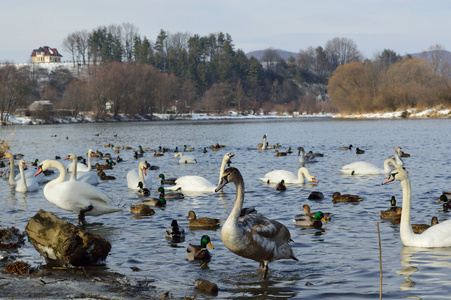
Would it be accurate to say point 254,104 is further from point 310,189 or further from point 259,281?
point 259,281

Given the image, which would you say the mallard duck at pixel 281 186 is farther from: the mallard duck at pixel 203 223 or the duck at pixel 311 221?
the mallard duck at pixel 203 223

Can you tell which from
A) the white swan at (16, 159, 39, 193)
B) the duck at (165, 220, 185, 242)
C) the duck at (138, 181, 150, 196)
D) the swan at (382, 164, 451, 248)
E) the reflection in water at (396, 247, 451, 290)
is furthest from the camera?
the white swan at (16, 159, 39, 193)

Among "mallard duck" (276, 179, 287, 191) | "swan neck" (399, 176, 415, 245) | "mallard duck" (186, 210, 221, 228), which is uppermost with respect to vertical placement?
"swan neck" (399, 176, 415, 245)

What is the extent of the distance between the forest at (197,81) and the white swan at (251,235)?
55.8 m

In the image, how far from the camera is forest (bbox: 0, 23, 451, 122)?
86062 mm

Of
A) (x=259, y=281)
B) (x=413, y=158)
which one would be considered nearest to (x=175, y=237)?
(x=259, y=281)

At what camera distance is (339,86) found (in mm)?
95625

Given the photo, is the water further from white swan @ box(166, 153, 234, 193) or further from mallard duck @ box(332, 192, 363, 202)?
white swan @ box(166, 153, 234, 193)

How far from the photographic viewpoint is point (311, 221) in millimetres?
11227

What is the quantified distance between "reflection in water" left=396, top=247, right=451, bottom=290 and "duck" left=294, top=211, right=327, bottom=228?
82.9 inches

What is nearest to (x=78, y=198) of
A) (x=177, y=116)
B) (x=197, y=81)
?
(x=177, y=116)

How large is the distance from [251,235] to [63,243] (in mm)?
2835

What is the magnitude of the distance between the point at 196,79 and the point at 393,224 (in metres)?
137

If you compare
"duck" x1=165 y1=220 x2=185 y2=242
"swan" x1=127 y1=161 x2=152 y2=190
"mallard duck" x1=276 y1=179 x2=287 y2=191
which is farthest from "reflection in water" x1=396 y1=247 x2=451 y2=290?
"swan" x1=127 y1=161 x2=152 y2=190
